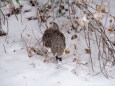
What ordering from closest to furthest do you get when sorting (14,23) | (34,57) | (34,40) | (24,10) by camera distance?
1. (34,57)
2. (34,40)
3. (14,23)
4. (24,10)

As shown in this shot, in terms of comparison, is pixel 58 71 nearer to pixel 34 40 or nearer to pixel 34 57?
pixel 34 57

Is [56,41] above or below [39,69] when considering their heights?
above

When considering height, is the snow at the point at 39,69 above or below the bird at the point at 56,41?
below

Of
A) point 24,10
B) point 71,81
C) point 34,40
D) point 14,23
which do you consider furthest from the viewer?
point 24,10

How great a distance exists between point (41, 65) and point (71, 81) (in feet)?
1.34

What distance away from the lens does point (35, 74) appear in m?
2.91

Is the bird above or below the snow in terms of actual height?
above

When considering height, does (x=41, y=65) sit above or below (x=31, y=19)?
below

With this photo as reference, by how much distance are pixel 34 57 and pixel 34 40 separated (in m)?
0.33

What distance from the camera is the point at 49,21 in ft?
12.2

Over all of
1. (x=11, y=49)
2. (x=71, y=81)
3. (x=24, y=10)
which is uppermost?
(x=24, y=10)

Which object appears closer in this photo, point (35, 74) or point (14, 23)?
point (35, 74)

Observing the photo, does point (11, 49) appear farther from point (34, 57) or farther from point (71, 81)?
point (71, 81)

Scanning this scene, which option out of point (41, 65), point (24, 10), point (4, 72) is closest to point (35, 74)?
point (41, 65)
